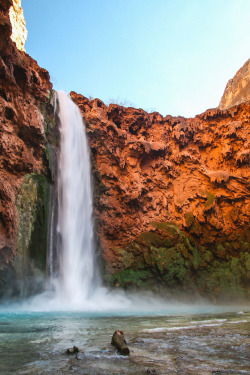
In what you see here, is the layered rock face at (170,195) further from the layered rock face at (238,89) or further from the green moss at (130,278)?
the layered rock face at (238,89)

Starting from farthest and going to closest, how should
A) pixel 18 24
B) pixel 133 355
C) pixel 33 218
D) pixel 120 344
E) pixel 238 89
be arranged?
pixel 238 89
pixel 18 24
pixel 33 218
pixel 120 344
pixel 133 355

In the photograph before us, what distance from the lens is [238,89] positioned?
2881 centimetres

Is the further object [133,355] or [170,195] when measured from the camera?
[170,195]

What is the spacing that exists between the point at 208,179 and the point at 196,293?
6731mm

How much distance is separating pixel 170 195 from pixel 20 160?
9.20 m

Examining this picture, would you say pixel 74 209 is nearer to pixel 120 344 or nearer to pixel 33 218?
pixel 33 218

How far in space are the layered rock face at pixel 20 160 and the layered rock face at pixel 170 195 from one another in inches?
141

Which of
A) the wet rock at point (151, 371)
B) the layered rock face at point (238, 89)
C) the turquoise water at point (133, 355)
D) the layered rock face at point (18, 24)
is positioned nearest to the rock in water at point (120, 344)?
the turquoise water at point (133, 355)

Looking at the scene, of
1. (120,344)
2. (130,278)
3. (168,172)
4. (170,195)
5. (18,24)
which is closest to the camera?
(120,344)

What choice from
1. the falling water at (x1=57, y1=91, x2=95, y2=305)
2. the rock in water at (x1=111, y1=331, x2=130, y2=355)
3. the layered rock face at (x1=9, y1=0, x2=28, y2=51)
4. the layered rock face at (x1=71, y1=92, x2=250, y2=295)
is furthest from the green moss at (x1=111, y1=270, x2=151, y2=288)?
the layered rock face at (x1=9, y1=0, x2=28, y2=51)

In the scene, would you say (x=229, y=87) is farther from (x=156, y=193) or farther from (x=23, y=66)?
(x=23, y=66)

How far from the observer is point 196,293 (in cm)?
1467

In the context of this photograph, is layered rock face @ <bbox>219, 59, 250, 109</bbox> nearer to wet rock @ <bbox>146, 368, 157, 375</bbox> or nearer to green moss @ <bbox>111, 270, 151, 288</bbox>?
green moss @ <bbox>111, 270, 151, 288</bbox>

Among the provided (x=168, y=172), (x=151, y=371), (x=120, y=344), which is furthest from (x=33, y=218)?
(x=151, y=371)
